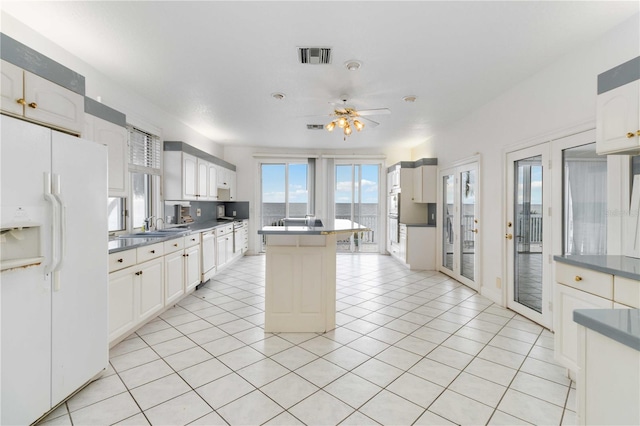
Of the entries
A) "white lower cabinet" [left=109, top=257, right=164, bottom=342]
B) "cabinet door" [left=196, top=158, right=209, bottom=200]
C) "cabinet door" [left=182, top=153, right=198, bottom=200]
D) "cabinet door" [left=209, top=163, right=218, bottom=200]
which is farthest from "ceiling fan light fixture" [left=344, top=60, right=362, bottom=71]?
"cabinet door" [left=209, top=163, right=218, bottom=200]

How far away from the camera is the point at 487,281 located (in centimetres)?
402

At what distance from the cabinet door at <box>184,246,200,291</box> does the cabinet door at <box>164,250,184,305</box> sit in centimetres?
12

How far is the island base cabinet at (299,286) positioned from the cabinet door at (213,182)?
3188mm

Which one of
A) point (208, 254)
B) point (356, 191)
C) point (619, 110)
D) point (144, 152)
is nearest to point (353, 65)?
point (619, 110)

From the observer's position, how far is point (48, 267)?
167 cm

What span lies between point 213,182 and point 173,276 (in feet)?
8.61

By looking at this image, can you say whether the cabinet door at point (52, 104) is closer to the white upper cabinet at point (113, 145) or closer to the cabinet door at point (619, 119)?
the white upper cabinet at point (113, 145)

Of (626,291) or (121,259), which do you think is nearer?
(626,291)

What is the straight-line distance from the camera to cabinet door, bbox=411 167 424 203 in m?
5.83

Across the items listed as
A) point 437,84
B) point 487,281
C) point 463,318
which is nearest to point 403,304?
point 463,318

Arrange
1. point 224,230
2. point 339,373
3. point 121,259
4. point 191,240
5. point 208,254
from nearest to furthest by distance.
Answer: point 339,373 → point 121,259 → point 191,240 → point 208,254 → point 224,230

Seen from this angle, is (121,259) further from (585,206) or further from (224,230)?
(585,206)

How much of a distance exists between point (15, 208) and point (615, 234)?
13.3ft

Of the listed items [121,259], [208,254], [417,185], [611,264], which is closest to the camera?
[611,264]
